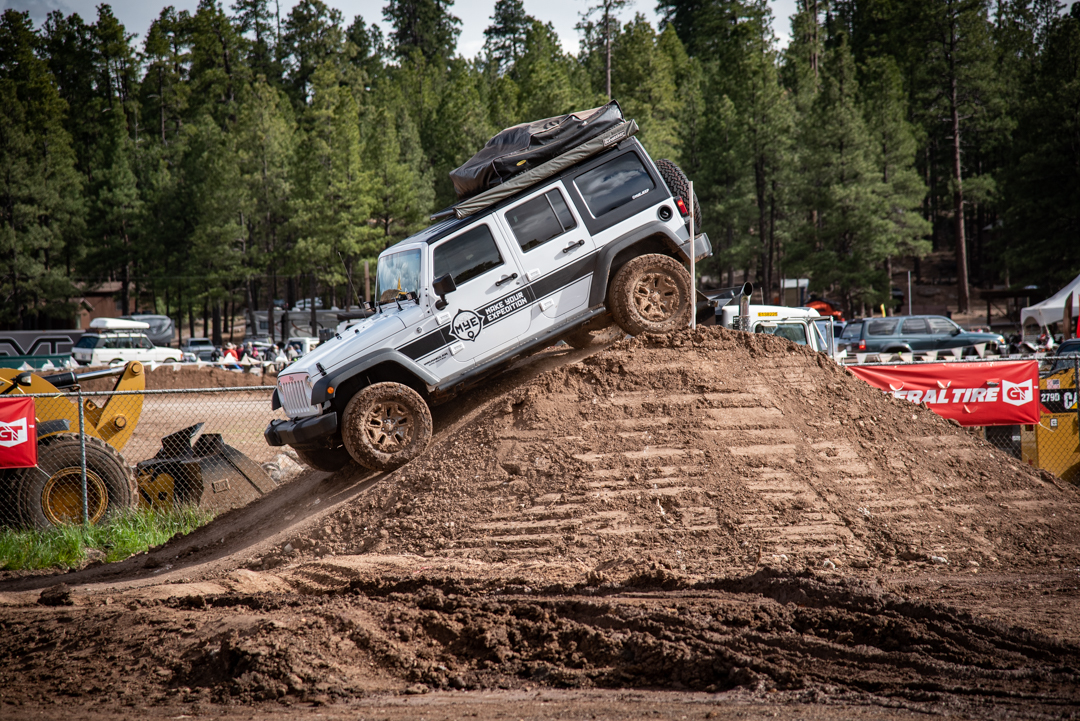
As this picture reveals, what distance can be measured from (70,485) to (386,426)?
4.32 metres

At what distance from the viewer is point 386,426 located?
8633 mm

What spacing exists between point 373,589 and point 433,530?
1.26 m

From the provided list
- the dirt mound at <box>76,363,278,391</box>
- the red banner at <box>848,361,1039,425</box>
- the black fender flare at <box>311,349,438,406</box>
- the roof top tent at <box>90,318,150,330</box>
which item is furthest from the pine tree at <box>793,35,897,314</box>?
the black fender flare at <box>311,349,438,406</box>

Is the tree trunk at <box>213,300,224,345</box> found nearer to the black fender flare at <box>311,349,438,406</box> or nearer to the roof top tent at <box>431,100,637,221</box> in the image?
the roof top tent at <box>431,100,637,221</box>

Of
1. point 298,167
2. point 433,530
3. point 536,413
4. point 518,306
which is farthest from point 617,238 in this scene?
point 298,167

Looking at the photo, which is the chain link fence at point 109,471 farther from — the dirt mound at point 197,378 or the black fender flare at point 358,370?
the dirt mound at point 197,378

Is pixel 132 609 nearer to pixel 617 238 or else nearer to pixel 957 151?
pixel 617 238

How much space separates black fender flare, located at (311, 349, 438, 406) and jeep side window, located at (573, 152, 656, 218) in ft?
8.80

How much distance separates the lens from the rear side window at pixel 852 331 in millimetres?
28250

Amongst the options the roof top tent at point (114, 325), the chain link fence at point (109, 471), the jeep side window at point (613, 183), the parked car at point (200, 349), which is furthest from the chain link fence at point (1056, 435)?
the roof top tent at point (114, 325)

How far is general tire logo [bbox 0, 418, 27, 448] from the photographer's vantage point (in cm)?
921

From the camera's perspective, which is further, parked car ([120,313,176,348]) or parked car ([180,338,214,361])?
parked car ([120,313,176,348])

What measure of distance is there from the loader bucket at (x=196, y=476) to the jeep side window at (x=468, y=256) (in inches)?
171

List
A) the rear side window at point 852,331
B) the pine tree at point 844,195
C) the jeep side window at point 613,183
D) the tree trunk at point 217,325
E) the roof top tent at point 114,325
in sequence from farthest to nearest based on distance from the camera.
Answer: the tree trunk at point 217,325, the pine tree at point 844,195, the roof top tent at point 114,325, the rear side window at point 852,331, the jeep side window at point 613,183
